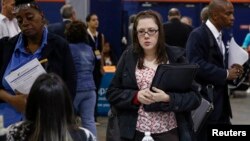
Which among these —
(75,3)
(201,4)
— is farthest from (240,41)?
(75,3)

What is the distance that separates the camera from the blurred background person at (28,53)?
3.67m

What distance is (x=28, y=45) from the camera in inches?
149

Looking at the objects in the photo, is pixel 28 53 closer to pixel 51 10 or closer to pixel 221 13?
pixel 221 13

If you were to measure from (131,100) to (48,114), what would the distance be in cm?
113

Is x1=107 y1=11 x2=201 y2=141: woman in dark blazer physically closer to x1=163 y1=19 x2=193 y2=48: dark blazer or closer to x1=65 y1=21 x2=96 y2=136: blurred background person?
x1=65 y1=21 x2=96 y2=136: blurred background person

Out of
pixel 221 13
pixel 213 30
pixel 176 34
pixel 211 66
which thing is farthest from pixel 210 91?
pixel 176 34

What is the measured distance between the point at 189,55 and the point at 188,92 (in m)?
1.09

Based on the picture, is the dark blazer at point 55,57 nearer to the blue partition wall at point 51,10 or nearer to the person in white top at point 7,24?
the person in white top at point 7,24

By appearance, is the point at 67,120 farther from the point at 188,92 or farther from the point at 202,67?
the point at 202,67

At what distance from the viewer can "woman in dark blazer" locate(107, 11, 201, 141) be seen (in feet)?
12.3

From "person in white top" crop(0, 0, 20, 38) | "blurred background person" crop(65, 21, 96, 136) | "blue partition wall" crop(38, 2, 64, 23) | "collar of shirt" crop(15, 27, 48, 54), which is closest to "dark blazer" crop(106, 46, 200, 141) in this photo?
"collar of shirt" crop(15, 27, 48, 54)

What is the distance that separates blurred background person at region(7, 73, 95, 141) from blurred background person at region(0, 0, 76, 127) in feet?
2.83

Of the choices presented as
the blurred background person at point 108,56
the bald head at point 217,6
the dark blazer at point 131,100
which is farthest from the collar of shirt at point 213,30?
the blurred background person at point 108,56

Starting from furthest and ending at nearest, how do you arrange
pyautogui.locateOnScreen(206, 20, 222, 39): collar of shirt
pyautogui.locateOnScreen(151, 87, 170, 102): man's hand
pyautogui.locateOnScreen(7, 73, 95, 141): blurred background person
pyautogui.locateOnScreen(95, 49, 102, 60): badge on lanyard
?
pyautogui.locateOnScreen(95, 49, 102, 60): badge on lanyard, pyautogui.locateOnScreen(206, 20, 222, 39): collar of shirt, pyautogui.locateOnScreen(151, 87, 170, 102): man's hand, pyautogui.locateOnScreen(7, 73, 95, 141): blurred background person
